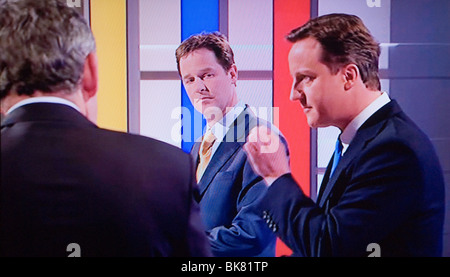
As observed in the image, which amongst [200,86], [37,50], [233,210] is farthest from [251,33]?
[37,50]

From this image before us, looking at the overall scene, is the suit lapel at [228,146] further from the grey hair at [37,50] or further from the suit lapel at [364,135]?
the grey hair at [37,50]

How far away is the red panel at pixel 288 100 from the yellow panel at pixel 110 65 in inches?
21.6

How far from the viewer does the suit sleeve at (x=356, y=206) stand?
4.97 ft

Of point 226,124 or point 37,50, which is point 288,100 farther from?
point 37,50

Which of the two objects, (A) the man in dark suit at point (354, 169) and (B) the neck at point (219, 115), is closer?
(A) the man in dark suit at point (354, 169)

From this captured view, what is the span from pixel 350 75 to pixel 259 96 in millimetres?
342

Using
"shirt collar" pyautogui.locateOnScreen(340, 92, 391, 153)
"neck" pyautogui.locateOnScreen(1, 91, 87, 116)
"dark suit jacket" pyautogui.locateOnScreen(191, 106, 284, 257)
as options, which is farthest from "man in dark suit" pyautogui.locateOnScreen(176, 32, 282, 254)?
"neck" pyautogui.locateOnScreen(1, 91, 87, 116)

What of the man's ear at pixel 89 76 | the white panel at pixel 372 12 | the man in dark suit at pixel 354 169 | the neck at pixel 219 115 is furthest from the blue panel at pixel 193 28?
the man's ear at pixel 89 76

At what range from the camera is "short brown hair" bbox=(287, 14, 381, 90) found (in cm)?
171

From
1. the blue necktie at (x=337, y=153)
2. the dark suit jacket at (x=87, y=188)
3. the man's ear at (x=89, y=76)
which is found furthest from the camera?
the blue necktie at (x=337, y=153)

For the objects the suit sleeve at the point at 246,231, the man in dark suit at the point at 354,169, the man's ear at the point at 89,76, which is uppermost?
the man's ear at the point at 89,76
